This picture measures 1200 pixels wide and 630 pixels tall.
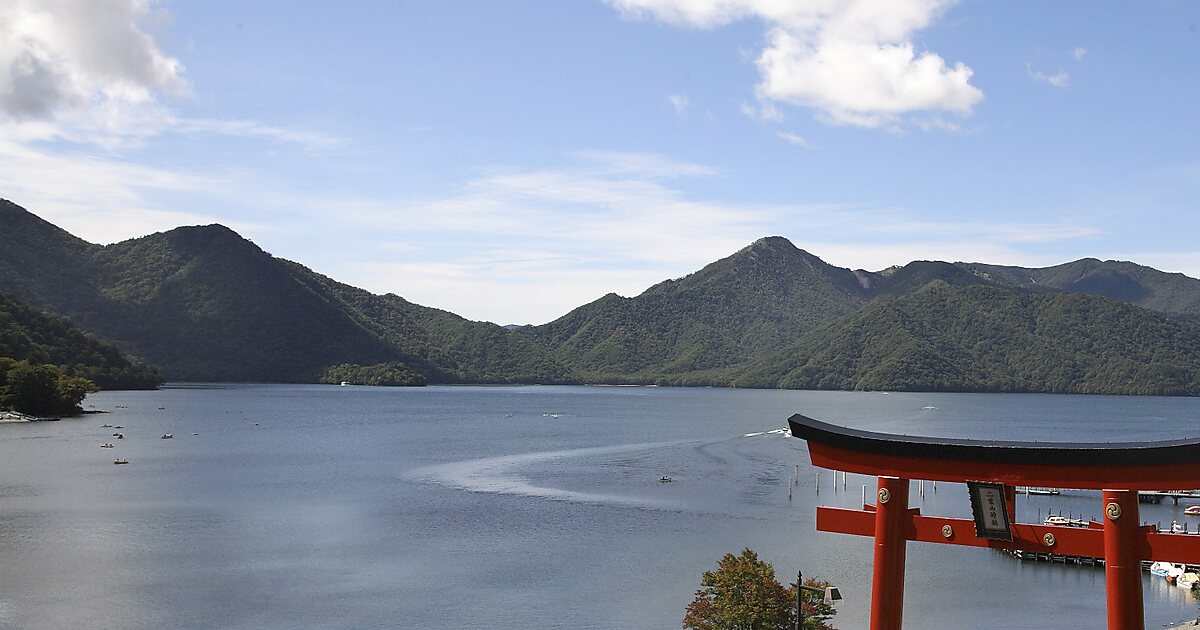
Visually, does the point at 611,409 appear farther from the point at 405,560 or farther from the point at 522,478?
the point at 405,560

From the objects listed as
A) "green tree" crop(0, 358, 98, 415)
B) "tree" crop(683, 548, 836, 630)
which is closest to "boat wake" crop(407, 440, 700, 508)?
"tree" crop(683, 548, 836, 630)

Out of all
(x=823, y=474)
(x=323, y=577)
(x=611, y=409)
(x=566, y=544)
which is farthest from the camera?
(x=611, y=409)

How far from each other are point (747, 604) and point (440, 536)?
2856 cm

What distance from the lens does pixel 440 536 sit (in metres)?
54.6

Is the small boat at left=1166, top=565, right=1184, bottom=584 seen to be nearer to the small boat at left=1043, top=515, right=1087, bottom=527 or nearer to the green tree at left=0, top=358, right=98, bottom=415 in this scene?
the small boat at left=1043, top=515, right=1087, bottom=527

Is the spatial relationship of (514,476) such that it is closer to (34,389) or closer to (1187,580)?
(1187,580)

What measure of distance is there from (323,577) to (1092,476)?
36510 mm

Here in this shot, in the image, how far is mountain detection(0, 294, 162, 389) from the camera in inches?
5827

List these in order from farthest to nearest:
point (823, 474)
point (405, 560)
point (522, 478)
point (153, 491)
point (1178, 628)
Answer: point (823, 474) → point (522, 478) → point (153, 491) → point (405, 560) → point (1178, 628)

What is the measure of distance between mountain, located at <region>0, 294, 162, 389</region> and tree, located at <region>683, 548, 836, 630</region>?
128 meters

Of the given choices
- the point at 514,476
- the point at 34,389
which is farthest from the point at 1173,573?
the point at 34,389

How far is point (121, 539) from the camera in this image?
52.6 metres

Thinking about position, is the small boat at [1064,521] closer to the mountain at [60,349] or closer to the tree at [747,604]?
the tree at [747,604]

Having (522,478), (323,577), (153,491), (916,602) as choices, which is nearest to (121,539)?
(323,577)
